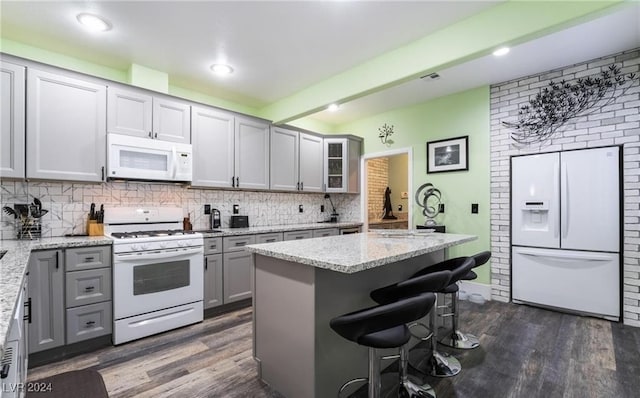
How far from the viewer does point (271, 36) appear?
8.68ft

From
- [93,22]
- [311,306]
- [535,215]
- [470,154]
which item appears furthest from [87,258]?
[535,215]

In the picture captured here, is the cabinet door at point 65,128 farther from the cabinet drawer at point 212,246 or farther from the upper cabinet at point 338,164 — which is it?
the upper cabinet at point 338,164

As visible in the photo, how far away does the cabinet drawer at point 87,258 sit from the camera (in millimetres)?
2402

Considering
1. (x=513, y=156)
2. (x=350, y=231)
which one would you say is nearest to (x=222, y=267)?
(x=350, y=231)

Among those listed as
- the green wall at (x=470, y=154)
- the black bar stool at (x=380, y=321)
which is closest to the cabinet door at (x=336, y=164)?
the green wall at (x=470, y=154)

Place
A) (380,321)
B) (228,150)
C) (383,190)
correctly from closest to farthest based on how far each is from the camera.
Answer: (380,321) < (228,150) < (383,190)

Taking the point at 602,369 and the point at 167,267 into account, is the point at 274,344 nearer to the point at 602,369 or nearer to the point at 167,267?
→ the point at 167,267

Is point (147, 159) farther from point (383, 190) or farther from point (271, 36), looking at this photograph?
point (383, 190)

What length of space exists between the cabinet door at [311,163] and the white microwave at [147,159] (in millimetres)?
1771

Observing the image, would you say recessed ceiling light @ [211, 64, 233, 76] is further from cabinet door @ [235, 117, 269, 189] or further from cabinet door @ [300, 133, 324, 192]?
cabinet door @ [300, 133, 324, 192]

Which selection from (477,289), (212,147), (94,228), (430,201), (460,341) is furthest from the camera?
(430,201)

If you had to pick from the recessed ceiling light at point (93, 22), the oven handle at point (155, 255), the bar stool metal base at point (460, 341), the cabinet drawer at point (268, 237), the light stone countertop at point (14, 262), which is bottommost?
the bar stool metal base at point (460, 341)

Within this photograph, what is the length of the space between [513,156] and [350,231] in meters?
2.48

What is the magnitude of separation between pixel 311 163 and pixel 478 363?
3.35 metres
